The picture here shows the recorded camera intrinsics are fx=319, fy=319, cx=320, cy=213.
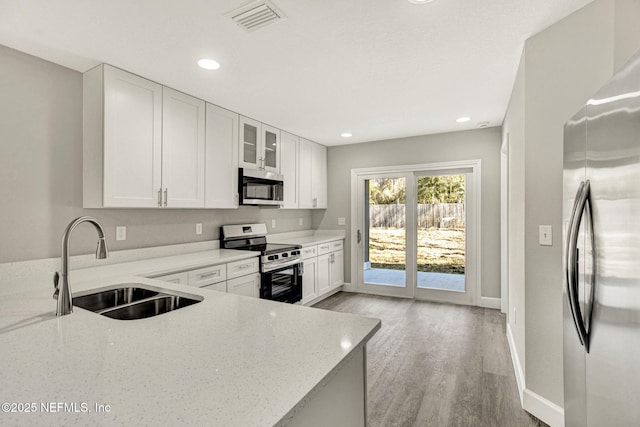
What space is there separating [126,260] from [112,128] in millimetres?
1108

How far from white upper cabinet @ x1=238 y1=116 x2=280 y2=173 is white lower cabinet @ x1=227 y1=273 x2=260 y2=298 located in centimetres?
126

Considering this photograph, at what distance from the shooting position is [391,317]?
3.90 m

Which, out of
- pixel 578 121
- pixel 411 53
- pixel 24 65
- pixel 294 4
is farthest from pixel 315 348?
pixel 24 65

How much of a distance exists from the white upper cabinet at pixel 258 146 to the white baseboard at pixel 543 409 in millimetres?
3216

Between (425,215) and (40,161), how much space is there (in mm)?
4276

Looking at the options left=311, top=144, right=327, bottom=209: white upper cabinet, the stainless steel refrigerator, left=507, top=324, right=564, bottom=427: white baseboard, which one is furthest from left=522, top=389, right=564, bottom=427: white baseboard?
left=311, top=144, right=327, bottom=209: white upper cabinet

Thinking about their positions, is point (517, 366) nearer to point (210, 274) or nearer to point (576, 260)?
point (576, 260)

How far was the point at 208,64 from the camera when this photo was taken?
239 centimetres

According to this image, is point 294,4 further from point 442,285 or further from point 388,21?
point 442,285

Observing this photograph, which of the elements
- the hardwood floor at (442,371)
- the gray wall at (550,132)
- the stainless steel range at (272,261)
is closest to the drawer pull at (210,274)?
the stainless steel range at (272,261)

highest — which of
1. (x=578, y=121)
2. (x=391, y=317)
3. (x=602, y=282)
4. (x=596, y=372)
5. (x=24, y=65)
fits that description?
(x=24, y=65)

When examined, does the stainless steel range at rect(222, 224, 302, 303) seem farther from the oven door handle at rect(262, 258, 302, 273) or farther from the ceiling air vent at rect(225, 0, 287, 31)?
the ceiling air vent at rect(225, 0, 287, 31)

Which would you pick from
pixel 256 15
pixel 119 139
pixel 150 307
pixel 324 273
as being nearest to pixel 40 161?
pixel 119 139

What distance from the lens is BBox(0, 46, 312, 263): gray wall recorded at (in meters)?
2.16
